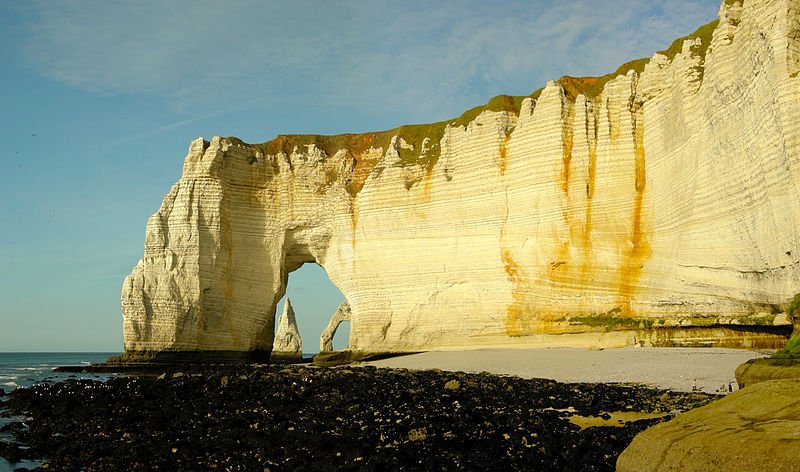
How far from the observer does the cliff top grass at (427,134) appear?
24.7m

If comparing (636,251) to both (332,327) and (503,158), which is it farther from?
(332,327)

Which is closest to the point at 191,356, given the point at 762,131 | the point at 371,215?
the point at 371,215

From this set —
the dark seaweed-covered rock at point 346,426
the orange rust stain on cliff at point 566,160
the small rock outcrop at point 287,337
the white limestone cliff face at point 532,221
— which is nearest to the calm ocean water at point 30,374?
the white limestone cliff face at point 532,221

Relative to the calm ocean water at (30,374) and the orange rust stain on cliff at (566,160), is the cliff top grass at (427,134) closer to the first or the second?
the orange rust stain on cliff at (566,160)

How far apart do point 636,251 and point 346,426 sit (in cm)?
1564

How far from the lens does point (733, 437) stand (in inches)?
153

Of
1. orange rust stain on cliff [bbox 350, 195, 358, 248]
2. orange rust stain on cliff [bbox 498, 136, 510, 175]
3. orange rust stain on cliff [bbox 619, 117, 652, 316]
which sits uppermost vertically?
orange rust stain on cliff [bbox 498, 136, 510, 175]

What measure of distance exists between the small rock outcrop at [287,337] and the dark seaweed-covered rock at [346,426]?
30873 mm

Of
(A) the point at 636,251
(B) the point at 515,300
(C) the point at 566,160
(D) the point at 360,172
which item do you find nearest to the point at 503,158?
(C) the point at 566,160

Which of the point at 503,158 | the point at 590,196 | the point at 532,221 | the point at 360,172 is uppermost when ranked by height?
the point at 360,172

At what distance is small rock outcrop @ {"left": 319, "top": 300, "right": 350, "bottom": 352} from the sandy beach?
16614 mm

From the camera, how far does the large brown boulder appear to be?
3.58 m

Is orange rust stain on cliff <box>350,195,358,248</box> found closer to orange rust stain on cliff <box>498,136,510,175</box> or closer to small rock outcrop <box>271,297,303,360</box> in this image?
orange rust stain on cliff <box>498,136,510,175</box>

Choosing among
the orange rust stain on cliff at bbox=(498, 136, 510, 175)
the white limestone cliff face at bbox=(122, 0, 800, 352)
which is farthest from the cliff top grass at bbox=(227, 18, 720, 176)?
the orange rust stain on cliff at bbox=(498, 136, 510, 175)
